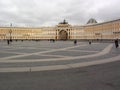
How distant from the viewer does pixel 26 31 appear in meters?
165

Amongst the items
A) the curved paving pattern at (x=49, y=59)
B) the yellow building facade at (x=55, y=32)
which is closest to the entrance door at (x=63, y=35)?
the yellow building facade at (x=55, y=32)

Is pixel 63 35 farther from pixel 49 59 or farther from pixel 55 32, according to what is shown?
pixel 49 59

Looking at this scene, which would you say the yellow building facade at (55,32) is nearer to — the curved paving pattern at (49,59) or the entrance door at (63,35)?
the entrance door at (63,35)

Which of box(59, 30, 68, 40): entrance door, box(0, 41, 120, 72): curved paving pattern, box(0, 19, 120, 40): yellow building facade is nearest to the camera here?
box(0, 41, 120, 72): curved paving pattern

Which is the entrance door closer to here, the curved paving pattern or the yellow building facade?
the yellow building facade

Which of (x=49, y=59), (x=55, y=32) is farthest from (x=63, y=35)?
(x=49, y=59)

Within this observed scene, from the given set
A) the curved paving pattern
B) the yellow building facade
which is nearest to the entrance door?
the yellow building facade

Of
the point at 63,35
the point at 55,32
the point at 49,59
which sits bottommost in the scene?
the point at 49,59

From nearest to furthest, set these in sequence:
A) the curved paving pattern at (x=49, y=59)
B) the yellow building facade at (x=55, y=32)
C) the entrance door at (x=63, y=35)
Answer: the curved paving pattern at (x=49, y=59)
the yellow building facade at (x=55, y=32)
the entrance door at (x=63, y=35)

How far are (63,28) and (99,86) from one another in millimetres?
156971

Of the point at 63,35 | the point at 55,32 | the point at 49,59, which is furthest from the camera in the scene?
the point at 63,35

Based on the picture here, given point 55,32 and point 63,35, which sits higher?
point 55,32

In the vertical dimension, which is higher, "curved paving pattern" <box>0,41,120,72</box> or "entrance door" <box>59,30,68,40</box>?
"entrance door" <box>59,30,68,40</box>

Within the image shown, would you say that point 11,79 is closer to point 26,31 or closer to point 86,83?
point 86,83
